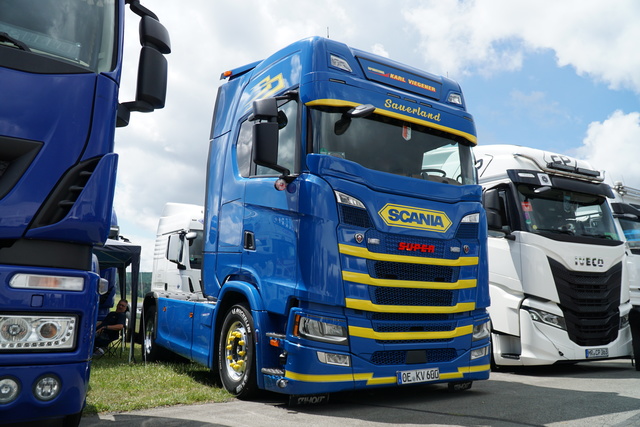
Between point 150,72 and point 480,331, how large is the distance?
14.4 ft

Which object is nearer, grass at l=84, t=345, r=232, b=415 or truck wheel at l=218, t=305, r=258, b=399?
grass at l=84, t=345, r=232, b=415

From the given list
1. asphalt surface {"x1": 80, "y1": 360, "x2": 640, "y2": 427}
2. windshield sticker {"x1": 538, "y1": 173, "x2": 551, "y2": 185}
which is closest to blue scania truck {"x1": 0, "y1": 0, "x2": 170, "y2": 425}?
asphalt surface {"x1": 80, "y1": 360, "x2": 640, "y2": 427}

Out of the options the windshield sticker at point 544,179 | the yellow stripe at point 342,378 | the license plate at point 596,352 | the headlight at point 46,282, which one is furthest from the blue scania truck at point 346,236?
the license plate at point 596,352

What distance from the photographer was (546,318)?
7.64 m

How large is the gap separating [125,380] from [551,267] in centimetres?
588

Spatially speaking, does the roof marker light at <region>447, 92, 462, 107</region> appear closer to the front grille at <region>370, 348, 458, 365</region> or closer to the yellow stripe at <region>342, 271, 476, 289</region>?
the yellow stripe at <region>342, 271, 476, 289</region>

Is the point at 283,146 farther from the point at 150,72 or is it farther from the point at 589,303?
the point at 589,303

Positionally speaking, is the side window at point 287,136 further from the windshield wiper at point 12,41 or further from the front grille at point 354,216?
the windshield wiper at point 12,41

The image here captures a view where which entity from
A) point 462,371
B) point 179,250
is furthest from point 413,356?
point 179,250

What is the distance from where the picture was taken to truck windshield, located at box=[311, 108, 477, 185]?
17.9 feet

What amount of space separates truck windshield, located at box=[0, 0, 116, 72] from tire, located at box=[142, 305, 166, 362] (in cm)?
588

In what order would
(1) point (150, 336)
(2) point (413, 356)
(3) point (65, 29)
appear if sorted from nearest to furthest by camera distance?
(3) point (65, 29) → (2) point (413, 356) → (1) point (150, 336)

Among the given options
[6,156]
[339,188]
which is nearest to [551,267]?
[339,188]

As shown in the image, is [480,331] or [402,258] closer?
[402,258]
